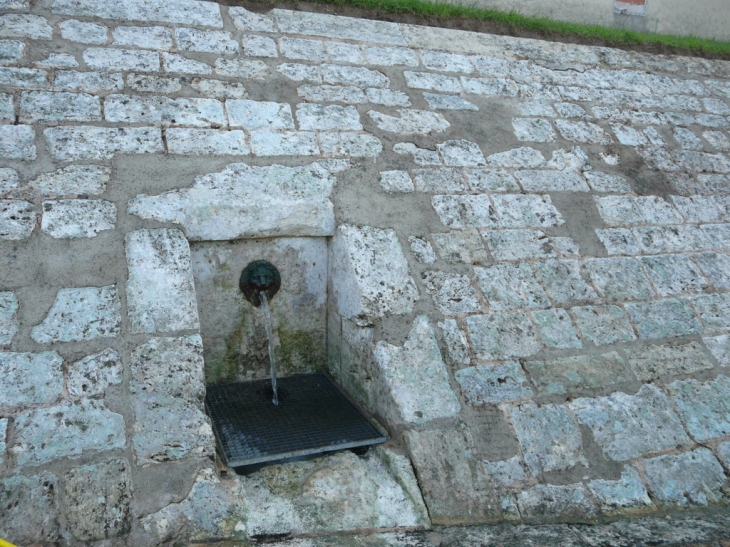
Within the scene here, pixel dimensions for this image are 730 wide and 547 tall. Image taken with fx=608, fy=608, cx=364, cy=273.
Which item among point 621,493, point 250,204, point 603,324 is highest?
point 250,204

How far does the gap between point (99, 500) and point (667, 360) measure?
2.56m

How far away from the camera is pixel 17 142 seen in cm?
267

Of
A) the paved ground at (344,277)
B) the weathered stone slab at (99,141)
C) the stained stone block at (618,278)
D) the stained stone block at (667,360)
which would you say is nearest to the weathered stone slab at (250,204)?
the paved ground at (344,277)

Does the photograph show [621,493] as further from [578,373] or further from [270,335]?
[270,335]

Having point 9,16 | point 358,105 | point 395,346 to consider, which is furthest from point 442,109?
point 9,16

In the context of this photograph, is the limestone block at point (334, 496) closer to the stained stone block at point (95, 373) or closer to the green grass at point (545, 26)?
the stained stone block at point (95, 373)

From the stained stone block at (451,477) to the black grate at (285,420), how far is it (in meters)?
0.21

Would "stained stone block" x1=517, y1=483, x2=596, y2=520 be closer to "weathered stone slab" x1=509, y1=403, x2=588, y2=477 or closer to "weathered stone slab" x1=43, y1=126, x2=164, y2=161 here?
"weathered stone slab" x1=509, y1=403, x2=588, y2=477

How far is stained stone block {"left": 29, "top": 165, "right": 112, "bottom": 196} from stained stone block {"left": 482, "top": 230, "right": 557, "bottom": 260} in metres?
1.83

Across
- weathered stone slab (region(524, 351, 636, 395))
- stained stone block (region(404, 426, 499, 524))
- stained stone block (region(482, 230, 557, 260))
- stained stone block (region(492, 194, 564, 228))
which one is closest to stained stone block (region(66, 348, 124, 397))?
stained stone block (region(404, 426, 499, 524))

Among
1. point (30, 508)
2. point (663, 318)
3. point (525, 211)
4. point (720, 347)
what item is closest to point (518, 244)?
point (525, 211)

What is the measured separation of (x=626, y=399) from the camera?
2.76 meters

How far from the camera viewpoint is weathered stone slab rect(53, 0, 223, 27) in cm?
325

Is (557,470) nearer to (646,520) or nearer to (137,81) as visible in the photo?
(646,520)
